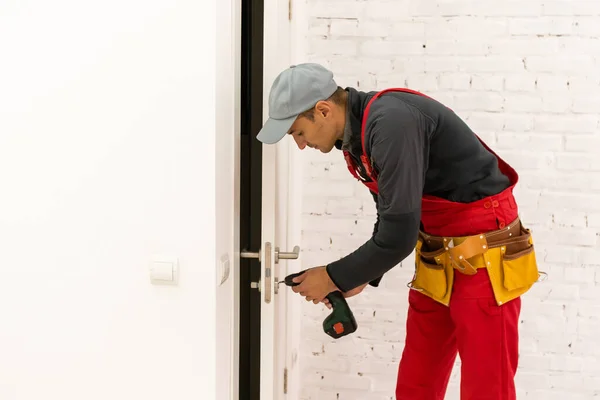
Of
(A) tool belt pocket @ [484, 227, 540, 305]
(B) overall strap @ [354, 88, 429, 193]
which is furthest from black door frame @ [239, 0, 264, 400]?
(A) tool belt pocket @ [484, 227, 540, 305]

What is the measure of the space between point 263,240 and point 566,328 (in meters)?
1.33

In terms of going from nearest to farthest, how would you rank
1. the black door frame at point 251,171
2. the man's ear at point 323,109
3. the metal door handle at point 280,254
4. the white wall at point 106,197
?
the white wall at point 106,197 < the man's ear at point 323,109 < the metal door handle at point 280,254 < the black door frame at point 251,171

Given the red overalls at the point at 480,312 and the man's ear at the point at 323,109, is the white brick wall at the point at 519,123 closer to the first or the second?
the red overalls at the point at 480,312

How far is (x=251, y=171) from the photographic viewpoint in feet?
5.46

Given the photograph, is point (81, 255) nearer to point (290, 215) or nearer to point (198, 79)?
point (198, 79)

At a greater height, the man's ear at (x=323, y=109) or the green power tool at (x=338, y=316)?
the man's ear at (x=323, y=109)

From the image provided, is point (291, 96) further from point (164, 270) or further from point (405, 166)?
point (164, 270)

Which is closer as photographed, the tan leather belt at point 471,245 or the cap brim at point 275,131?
the cap brim at point 275,131

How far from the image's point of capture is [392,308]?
7.31ft

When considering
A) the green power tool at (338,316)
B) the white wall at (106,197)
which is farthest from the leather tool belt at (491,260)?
the white wall at (106,197)

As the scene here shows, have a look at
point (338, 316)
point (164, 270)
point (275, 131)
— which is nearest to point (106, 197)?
point (164, 270)

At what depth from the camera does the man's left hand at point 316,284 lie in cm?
143

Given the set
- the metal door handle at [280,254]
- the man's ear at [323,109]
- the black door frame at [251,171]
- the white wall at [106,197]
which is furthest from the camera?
the black door frame at [251,171]

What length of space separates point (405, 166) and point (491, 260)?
39 cm
